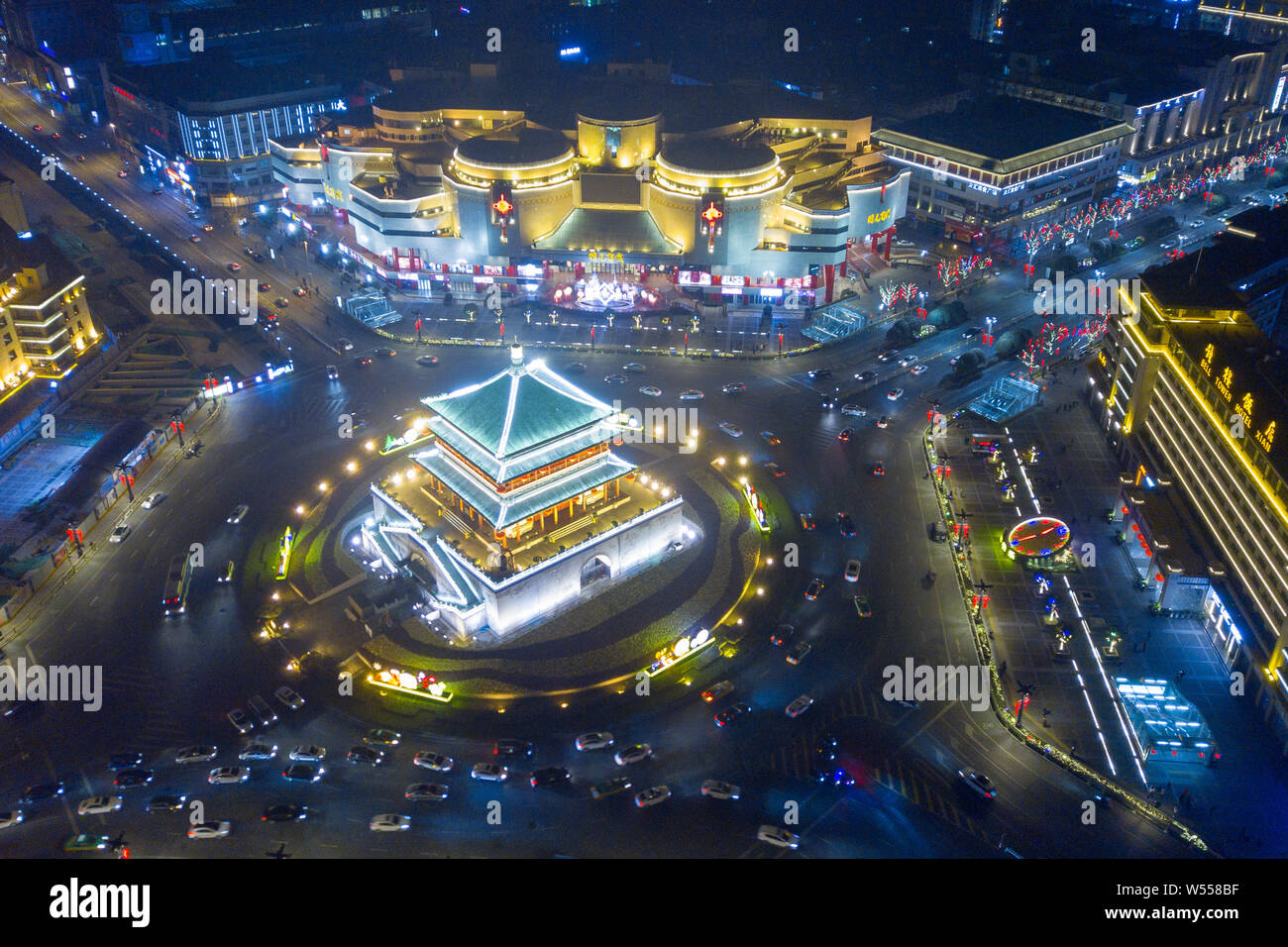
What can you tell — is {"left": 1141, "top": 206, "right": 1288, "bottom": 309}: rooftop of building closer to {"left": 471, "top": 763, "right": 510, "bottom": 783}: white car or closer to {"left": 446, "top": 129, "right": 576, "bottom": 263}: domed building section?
{"left": 446, "top": 129, "right": 576, "bottom": 263}: domed building section

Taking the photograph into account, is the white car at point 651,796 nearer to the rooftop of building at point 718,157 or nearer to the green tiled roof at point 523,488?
the green tiled roof at point 523,488

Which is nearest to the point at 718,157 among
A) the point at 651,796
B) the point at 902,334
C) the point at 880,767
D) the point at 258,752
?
the point at 902,334

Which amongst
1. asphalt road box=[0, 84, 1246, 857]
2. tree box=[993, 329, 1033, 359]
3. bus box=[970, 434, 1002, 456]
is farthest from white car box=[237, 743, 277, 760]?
tree box=[993, 329, 1033, 359]

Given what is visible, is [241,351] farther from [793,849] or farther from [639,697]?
[793,849]

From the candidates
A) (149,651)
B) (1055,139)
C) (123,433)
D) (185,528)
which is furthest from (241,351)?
(1055,139)

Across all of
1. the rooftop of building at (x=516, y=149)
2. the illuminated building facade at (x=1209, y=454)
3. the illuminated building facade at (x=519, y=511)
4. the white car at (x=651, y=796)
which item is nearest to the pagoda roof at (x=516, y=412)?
the illuminated building facade at (x=519, y=511)
